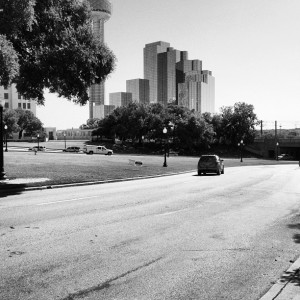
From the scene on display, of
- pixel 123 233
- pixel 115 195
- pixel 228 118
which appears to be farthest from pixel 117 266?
pixel 228 118

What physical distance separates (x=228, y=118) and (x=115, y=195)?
339ft

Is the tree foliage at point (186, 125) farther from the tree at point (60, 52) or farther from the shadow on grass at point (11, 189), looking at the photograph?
the shadow on grass at point (11, 189)

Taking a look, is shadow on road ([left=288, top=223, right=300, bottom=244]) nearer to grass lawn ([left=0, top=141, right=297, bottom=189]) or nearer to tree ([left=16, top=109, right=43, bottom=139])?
grass lawn ([left=0, top=141, right=297, bottom=189])

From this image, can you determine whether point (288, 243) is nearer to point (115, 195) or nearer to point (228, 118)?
point (115, 195)

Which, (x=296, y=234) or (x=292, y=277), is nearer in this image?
(x=292, y=277)

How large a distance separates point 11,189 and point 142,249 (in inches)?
455

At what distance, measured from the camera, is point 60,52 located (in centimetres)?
1742

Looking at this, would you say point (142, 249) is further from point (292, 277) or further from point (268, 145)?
point (268, 145)

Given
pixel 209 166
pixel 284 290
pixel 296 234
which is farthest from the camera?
pixel 209 166

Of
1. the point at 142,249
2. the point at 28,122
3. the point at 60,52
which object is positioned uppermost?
the point at 28,122

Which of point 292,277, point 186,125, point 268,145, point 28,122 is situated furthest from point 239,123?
point 292,277

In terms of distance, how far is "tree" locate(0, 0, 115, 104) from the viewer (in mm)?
17656

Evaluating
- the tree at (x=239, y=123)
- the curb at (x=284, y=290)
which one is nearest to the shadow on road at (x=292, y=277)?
the curb at (x=284, y=290)

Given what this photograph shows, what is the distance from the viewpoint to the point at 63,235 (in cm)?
819
